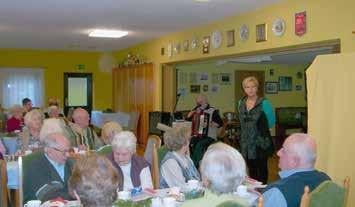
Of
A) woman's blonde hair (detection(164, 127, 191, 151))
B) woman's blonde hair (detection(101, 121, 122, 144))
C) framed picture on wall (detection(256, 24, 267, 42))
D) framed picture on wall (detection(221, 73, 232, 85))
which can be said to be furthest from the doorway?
woman's blonde hair (detection(164, 127, 191, 151))

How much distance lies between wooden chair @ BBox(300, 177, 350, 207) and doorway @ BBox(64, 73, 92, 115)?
10091 mm

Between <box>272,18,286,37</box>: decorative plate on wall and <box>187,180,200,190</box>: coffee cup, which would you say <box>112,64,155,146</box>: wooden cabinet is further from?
<box>187,180,200,190</box>: coffee cup

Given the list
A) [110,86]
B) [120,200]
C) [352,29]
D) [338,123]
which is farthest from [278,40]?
[110,86]

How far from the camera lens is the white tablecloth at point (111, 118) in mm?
10000

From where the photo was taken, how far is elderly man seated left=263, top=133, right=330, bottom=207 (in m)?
→ 2.26

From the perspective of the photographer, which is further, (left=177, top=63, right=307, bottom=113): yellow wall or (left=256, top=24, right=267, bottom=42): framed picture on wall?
(left=177, top=63, right=307, bottom=113): yellow wall

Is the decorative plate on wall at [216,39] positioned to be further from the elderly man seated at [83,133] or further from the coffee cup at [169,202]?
the coffee cup at [169,202]

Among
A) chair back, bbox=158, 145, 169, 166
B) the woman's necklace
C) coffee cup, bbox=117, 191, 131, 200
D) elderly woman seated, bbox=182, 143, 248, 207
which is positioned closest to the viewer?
elderly woman seated, bbox=182, 143, 248, 207

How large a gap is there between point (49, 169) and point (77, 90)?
352 inches

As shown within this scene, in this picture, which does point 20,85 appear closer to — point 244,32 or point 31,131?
point 31,131

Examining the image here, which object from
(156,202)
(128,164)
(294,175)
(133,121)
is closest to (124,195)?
(156,202)

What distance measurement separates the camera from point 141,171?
3293 millimetres

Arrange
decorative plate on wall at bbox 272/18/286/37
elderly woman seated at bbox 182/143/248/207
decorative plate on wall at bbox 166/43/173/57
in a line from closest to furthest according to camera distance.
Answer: elderly woman seated at bbox 182/143/248/207, decorative plate on wall at bbox 272/18/286/37, decorative plate on wall at bbox 166/43/173/57

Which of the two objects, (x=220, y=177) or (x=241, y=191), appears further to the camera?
(x=241, y=191)
